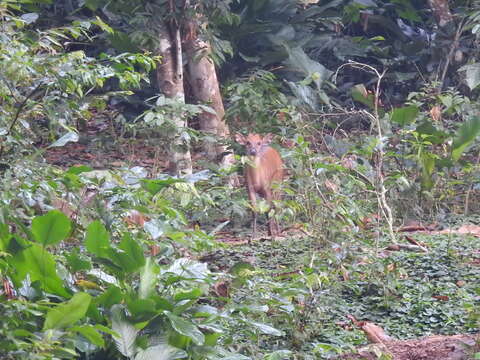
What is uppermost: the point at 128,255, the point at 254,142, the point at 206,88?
the point at 128,255

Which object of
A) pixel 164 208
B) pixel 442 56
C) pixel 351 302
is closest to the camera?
pixel 164 208

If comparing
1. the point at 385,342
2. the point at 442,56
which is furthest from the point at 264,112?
the point at 385,342

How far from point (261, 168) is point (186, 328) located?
4045mm

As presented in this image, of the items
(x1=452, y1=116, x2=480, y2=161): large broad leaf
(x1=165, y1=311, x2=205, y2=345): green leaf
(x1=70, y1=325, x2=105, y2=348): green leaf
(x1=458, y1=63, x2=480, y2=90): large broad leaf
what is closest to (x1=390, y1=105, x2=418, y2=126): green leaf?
(x1=452, y1=116, x2=480, y2=161): large broad leaf

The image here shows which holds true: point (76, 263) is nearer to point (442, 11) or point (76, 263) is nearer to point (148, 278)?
point (148, 278)

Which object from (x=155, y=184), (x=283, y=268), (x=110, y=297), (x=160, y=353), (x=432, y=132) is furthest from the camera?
(x=432, y=132)

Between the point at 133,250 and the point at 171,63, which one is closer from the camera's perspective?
the point at 133,250

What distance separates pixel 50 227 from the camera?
2.77m

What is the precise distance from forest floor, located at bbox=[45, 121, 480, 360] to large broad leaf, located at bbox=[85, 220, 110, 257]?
1274mm

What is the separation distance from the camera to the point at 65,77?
335 cm

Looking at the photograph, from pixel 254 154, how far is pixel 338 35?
14.3 ft

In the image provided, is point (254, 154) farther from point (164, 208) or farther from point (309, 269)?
point (164, 208)

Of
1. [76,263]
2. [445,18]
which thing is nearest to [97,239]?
[76,263]

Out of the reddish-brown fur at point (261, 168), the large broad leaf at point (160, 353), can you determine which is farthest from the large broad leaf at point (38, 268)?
the reddish-brown fur at point (261, 168)
